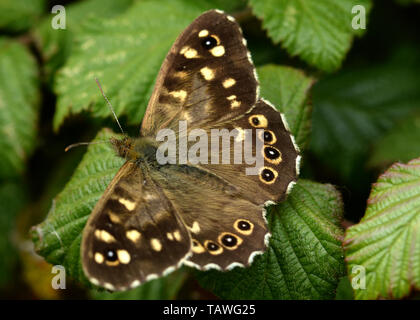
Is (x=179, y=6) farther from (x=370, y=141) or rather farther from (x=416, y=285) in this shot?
(x=416, y=285)

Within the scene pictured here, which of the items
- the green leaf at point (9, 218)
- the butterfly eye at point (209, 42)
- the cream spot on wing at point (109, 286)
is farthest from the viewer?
the green leaf at point (9, 218)

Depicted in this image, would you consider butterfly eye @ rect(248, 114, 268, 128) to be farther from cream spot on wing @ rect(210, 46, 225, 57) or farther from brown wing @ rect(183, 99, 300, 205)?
cream spot on wing @ rect(210, 46, 225, 57)

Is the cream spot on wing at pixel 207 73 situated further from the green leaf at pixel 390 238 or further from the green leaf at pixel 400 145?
the green leaf at pixel 400 145

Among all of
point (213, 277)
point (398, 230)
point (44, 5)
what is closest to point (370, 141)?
point (398, 230)

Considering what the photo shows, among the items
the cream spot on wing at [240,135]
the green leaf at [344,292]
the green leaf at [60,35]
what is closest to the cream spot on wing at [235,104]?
the cream spot on wing at [240,135]

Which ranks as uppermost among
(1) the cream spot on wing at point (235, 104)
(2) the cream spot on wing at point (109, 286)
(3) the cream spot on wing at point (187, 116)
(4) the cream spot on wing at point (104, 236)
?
(1) the cream spot on wing at point (235, 104)
